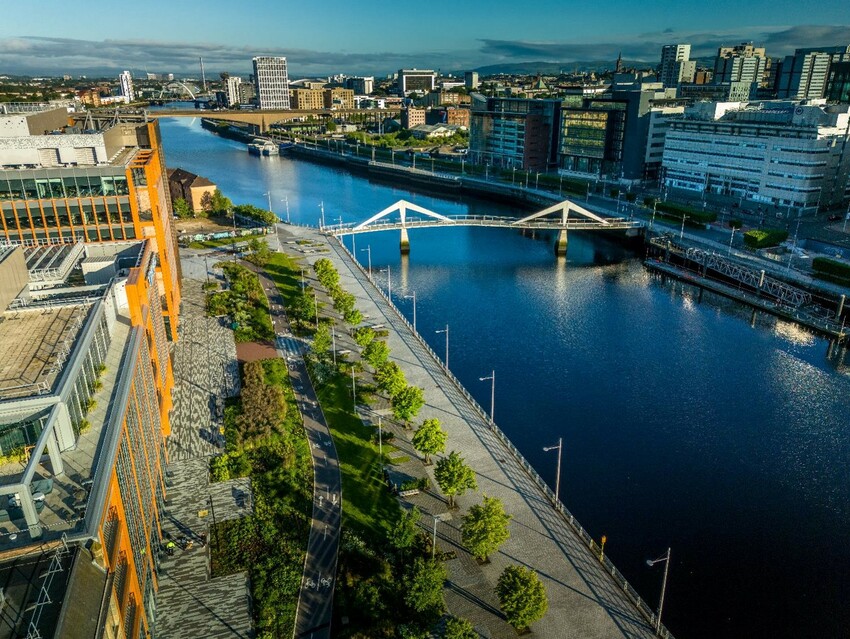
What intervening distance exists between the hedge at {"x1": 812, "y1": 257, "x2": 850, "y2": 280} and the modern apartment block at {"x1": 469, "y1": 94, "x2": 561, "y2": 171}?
80471 millimetres

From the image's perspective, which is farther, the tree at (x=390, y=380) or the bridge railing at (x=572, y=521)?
the tree at (x=390, y=380)

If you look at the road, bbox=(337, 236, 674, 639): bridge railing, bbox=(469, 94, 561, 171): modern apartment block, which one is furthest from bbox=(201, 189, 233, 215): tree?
bbox=(469, 94, 561, 171): modern apartment block

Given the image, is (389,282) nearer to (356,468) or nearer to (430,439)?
(356,468)

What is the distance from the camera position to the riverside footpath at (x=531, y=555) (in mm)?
24734

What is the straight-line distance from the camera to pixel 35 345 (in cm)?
2256

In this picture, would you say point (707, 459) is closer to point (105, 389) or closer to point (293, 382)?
point (293, 382)

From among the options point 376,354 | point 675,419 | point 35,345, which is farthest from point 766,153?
point 35,345

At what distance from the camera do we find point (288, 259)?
244 ft

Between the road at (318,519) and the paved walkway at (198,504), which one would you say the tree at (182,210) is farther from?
the road at (318,519)

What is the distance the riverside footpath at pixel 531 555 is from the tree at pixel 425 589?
1174mm

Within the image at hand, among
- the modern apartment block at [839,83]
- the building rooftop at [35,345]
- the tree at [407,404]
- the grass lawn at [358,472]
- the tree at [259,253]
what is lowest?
the grass lawn at [358,472]

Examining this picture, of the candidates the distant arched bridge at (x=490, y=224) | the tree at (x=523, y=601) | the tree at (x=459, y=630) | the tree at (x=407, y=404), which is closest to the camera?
the tree at (x=459, y=630)

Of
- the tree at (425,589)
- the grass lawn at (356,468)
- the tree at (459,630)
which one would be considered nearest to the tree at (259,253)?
the grass lawn at (356,468)

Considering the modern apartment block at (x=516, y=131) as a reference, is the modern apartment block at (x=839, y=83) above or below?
above
